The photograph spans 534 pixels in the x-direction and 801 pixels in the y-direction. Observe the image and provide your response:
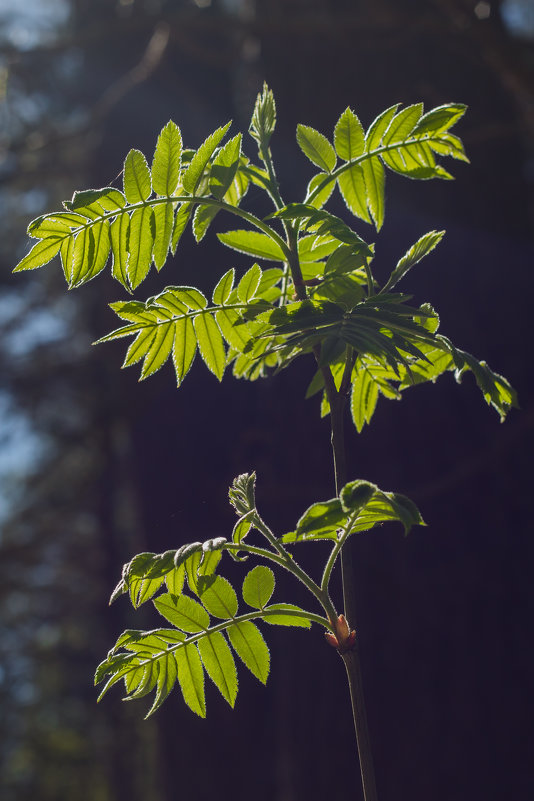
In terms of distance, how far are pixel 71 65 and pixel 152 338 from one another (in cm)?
677

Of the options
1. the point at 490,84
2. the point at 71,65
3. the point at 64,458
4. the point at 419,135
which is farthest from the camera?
the point at 64,458

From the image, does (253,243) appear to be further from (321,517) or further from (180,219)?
(321,517)

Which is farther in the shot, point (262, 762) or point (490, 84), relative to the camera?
point (262, 762)

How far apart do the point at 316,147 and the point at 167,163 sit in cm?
16

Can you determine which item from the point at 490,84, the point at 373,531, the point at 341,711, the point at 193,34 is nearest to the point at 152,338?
the point at 373,531

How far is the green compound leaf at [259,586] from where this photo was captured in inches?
26.4

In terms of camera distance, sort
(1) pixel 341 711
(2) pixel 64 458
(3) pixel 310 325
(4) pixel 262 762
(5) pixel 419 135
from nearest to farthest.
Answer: (3) pixel 310 325 < (5) pixel 419 135 < (1) pixel 341 711 < (4) pixel 262 762 < (2) pixel 64 458

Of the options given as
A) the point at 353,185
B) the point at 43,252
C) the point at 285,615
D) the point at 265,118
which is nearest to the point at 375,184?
the point at 353,185

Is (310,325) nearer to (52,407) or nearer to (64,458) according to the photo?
(52,407)

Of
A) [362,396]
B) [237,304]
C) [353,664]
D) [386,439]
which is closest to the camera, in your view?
[353,664]

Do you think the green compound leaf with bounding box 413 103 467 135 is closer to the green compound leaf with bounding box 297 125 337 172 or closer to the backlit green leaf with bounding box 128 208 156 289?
the green compound leaf with bounding box 297 125 337 172

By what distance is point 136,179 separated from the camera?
66 cm

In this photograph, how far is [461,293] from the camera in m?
2.89

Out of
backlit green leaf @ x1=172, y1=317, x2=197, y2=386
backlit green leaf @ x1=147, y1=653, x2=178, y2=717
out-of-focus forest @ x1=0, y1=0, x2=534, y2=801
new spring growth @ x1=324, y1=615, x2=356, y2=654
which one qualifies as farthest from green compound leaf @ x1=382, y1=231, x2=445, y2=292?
out-of-focus forest @ x1=0, y1=0, x2=534, y2=801
